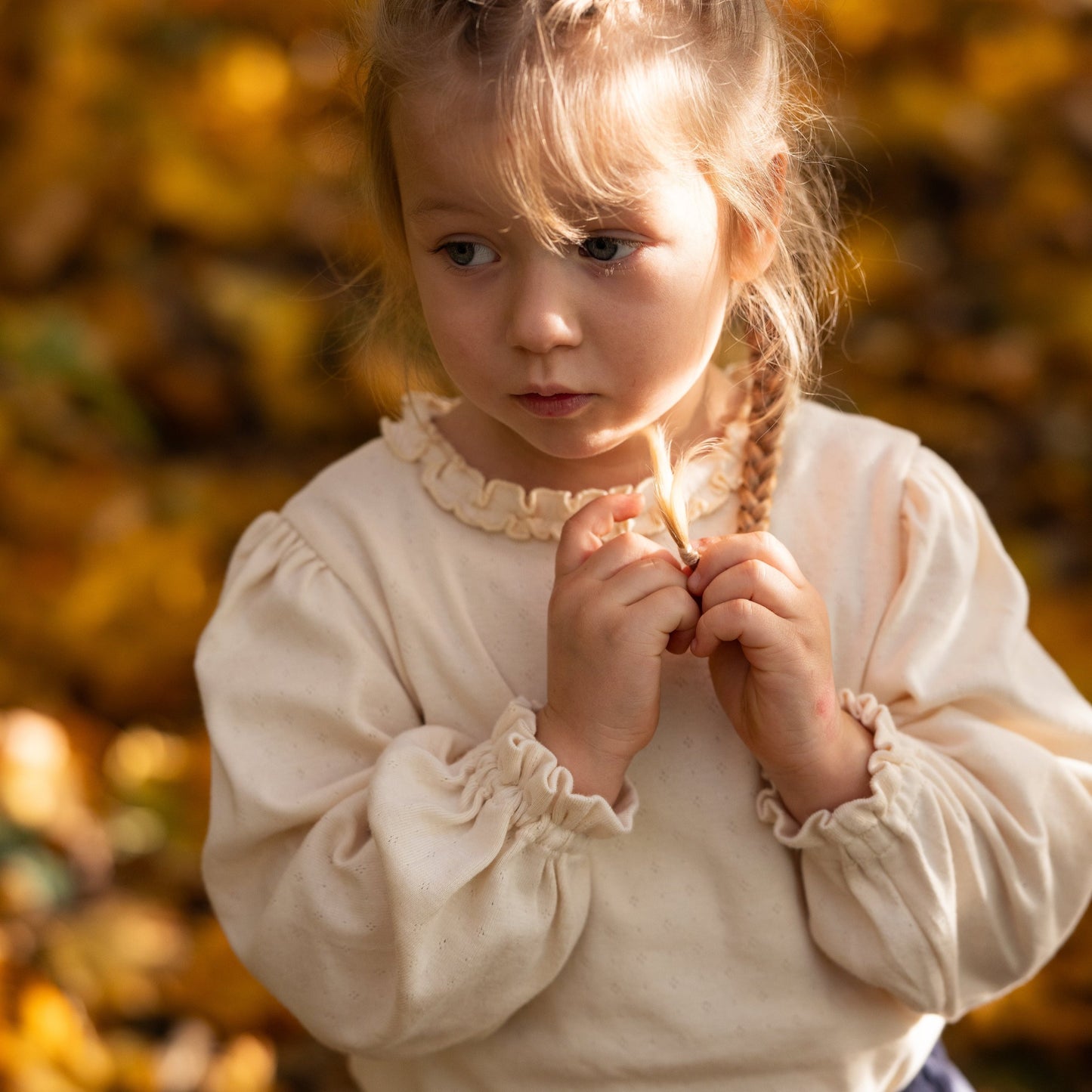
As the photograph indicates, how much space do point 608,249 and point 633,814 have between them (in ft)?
1.43

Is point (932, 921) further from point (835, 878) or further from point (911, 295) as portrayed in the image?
→ point (911, 295)

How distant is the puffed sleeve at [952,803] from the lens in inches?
45.5

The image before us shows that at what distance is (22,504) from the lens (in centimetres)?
264

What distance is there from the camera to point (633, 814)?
1.16 metres

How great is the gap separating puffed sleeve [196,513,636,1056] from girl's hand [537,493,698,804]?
0.03 metres

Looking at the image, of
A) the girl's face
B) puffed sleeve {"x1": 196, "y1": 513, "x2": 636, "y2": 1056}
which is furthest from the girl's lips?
puffed sleeve {"x1": 196, "y1": 513, "x2": 636, "y2": 1056}

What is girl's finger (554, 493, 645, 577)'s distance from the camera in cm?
116

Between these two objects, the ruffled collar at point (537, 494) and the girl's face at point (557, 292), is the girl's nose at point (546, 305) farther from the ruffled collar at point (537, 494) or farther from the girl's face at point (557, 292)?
the ruffled collar at point (537, 494)

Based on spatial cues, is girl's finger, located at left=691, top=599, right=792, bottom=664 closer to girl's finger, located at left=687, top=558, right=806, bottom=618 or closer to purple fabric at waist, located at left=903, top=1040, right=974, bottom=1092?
girl's finger, located at left=687, top=558, right=806, bottom=618

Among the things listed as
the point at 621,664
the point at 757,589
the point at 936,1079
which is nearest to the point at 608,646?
the point at 621,664

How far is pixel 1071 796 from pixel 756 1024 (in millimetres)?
320

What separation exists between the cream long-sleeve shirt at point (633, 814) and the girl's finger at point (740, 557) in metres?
0.12

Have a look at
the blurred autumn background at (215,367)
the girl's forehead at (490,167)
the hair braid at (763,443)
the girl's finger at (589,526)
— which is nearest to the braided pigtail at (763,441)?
the hair braid at (763,443)

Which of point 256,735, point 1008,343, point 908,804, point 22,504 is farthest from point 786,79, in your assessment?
point 22,504
